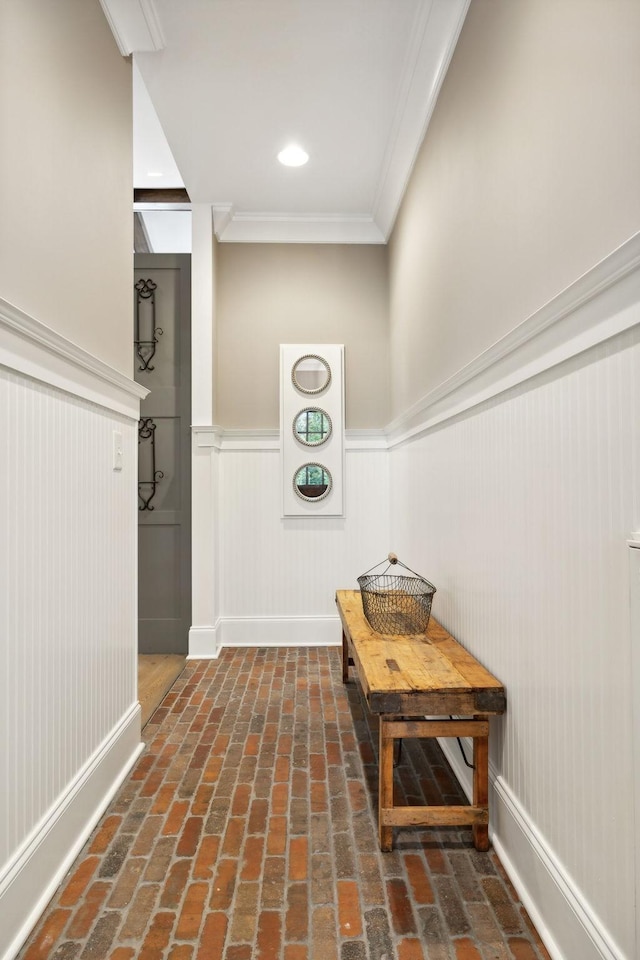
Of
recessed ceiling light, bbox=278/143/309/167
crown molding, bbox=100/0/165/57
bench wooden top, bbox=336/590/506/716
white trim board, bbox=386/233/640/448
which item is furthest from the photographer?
recessed ceiling light, bbox=278/143/309/167

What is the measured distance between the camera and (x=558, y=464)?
53.1 inches

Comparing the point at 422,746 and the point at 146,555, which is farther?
the point at 146,555

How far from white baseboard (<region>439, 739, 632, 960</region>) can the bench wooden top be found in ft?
0.96

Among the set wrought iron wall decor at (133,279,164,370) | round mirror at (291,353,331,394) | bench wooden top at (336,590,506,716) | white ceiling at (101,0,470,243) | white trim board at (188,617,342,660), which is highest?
white ceiling at (101,0,470,243)

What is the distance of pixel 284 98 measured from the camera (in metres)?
2.78

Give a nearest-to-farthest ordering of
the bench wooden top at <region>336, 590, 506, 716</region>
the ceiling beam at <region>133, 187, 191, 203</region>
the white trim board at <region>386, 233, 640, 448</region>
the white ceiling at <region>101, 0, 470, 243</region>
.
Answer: the white trim board at <region>386, 233, 640, 448</region>, the bench wooden top at <region>336, 590, 506, 716</region>, the white ceiling at <region>101, 0, 470, 243</region>, the ceiling beam at <region>133, 187, 191, 203</region>

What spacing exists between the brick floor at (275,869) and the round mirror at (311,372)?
235 cm

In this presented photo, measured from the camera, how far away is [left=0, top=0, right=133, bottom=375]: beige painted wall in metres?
1.43

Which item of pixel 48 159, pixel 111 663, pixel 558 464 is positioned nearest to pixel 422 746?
pixel 111 663

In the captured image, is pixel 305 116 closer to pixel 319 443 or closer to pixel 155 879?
pixel 319 443

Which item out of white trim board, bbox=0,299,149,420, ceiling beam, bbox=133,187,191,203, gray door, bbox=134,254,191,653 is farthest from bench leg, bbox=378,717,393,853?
ceiling beam, bbox=133,187,191,203

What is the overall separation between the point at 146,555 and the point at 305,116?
290 cm

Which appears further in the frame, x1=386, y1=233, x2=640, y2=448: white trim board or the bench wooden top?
the bench wooden top

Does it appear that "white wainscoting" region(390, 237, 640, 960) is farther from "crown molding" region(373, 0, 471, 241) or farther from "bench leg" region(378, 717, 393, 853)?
"crown molding" region(373, 0, 471, 241)
